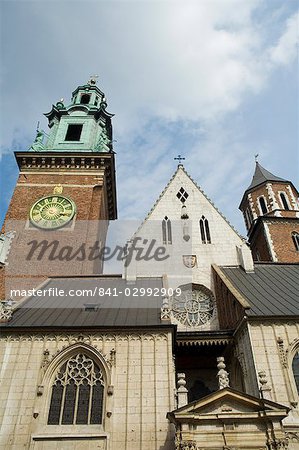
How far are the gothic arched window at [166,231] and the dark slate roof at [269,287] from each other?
13.0 feet

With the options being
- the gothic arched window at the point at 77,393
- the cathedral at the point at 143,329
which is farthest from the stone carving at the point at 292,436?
the gothic arched window at the point at 77,393

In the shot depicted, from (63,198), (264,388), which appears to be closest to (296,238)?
(63,198)

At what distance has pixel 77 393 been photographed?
13898 millimetres

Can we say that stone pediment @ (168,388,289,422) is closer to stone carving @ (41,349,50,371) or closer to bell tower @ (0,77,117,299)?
stone carving @ (41,349,50,371)

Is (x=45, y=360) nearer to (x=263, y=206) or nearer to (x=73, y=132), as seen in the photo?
(x=73, y=132)

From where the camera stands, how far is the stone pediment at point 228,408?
1169 centimetres

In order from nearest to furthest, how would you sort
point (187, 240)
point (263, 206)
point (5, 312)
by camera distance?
point (5, 312) → point (187, 240) → point (263, 206)

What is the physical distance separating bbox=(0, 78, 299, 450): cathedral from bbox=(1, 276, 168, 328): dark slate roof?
0.10 metres

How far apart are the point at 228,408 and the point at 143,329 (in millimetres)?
4624

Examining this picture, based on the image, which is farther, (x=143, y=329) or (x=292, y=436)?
(x=143, y=329)

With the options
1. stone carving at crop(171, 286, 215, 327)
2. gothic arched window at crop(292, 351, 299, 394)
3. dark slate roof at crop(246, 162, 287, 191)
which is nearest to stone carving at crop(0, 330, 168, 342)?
stone carving at crop(171, 286, 215, 327)

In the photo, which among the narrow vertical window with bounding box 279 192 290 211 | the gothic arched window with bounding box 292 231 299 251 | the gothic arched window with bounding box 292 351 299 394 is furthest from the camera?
the narrow vertical window with bounding box 279 192 290 211

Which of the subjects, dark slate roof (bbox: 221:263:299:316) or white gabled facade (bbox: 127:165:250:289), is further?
white gabled facade (bbox: 127:165:250:289)

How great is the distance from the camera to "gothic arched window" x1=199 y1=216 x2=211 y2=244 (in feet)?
76.7
